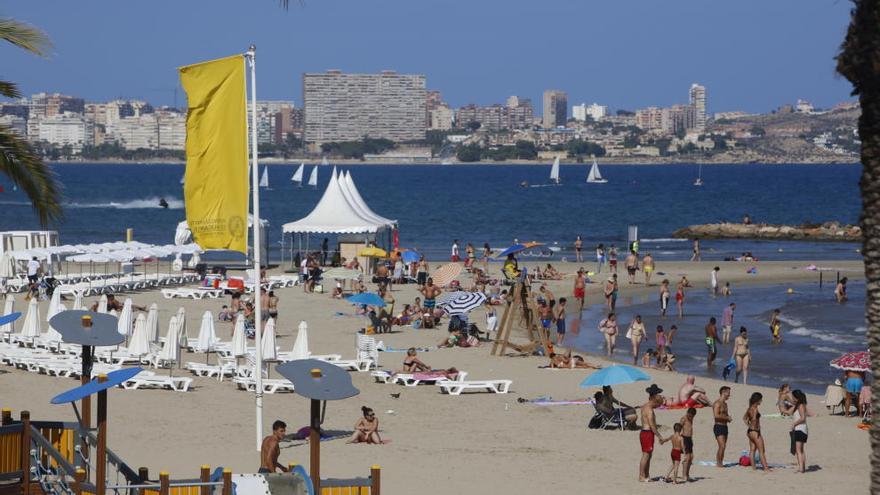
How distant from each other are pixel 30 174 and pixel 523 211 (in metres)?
89.2

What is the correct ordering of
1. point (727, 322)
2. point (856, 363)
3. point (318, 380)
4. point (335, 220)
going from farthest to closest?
1. point (335, 220)
2. point (727, 322)
3. point (856, 363)
4. point (318, 380)

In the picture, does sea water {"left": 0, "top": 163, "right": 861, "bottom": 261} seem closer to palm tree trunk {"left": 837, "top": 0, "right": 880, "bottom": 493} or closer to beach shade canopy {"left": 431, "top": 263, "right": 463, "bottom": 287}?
beach shade canopy {"left": 431, "top": 263, "right": 463, "bottom": 287}

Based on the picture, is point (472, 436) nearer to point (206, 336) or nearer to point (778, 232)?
point (206, 336)

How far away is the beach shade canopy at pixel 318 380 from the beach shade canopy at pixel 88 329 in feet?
5.38

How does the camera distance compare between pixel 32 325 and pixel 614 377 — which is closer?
pixel 614 377

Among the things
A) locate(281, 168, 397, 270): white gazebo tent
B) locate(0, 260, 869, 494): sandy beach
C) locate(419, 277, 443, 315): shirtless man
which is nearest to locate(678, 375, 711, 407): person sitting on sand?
locate(0, 260, 869, 494): sandy beach

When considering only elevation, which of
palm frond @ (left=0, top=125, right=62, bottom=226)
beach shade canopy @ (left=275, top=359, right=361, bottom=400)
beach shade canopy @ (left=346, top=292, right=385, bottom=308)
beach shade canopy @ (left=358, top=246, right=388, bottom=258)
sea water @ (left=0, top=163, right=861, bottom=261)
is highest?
palm frond @ (left=0, top=125, right=62, bottom=226)

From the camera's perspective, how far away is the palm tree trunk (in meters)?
7.58

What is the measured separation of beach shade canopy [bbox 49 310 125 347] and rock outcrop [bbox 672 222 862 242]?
5520 centimetres

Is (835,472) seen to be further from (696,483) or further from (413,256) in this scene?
(413,256)

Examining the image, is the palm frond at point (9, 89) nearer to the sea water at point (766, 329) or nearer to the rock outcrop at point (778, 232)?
the sea water at point (766, 329)

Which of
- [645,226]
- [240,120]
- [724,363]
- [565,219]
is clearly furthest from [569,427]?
[565,219]

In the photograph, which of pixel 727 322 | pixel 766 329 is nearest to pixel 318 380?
pixel 727 322

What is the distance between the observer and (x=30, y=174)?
37.4ft
